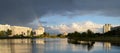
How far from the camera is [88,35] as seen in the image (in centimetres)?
18312
